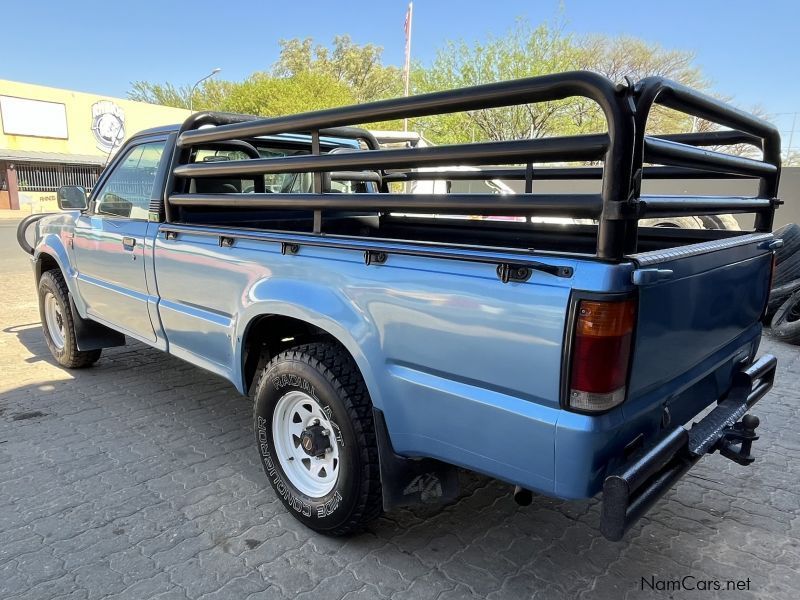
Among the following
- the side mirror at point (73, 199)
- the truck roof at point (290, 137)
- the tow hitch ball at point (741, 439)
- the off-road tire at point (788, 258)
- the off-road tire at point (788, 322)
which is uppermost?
the truck roof at point (290, 137)

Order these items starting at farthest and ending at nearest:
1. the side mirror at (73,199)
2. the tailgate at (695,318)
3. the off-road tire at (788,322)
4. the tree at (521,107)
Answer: the tree at (521,107)
the off-road tire at (788,322)
the side mirror at (73,199)
the tailgate at (695,318)

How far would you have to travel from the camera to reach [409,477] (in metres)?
2.39

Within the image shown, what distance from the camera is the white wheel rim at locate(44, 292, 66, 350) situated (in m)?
5.18

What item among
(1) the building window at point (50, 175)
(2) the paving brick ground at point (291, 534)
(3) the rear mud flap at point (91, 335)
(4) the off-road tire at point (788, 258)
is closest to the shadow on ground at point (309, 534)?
(2) the paving brick ground at point (291, 534)

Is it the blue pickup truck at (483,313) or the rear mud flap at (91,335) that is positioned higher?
the blue pickup truck at (483,313)

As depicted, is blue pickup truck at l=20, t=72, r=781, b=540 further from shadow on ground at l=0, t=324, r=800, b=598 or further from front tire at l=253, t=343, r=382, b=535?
shadow on ground at l=0, t=324, r=800, b=598

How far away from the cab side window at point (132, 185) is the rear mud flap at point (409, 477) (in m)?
2.49

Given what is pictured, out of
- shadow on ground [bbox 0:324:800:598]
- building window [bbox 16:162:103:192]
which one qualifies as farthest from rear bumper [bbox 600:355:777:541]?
building window [bbox 16:162:103:192]

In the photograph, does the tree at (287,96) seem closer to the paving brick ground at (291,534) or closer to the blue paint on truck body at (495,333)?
the paving brick ground at (291,534)

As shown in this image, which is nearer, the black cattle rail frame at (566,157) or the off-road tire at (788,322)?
the black cattle rail frame at (566,157)

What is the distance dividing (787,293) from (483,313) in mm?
6423

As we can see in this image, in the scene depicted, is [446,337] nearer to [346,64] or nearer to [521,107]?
[521,107]

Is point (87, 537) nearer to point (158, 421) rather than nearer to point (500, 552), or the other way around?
point (158, 421)

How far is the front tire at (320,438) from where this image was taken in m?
2.45
